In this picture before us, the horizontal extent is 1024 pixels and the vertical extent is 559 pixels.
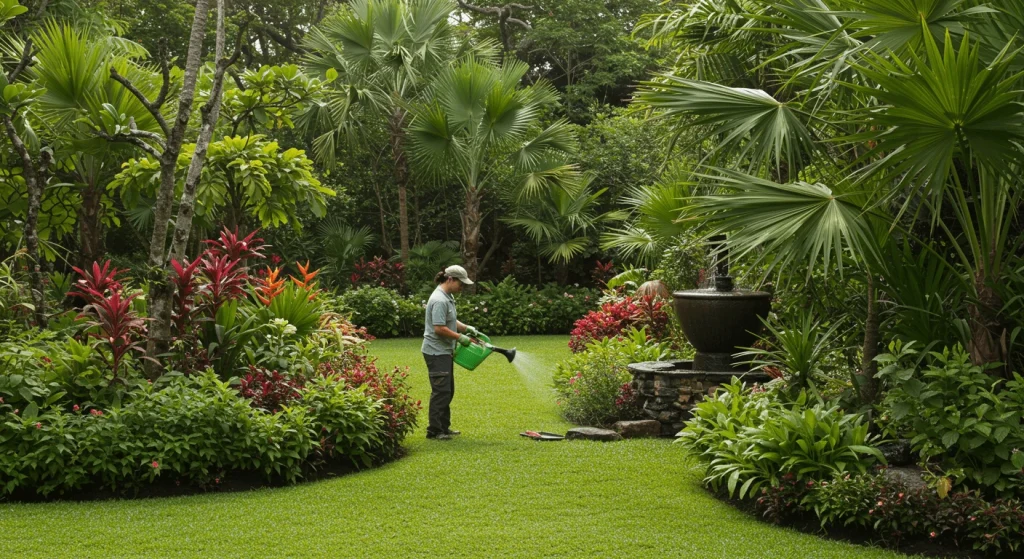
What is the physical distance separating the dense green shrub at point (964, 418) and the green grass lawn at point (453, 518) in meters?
0.72

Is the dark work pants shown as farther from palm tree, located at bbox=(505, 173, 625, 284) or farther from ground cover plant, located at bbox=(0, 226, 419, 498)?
palm tree, located at bbox=(505, 173, 625, 284)

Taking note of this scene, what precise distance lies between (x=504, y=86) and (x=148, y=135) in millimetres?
9388

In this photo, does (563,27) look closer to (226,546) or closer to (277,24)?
(277,24)

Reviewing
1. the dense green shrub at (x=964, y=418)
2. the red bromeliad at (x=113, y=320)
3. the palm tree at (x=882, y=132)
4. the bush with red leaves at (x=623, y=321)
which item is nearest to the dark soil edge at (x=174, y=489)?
the red bromeliad at (x=113, y=320)

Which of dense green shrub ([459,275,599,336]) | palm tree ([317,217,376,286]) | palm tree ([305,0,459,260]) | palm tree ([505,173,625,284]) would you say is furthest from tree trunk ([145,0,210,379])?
palm tree ([317,217,376,286])

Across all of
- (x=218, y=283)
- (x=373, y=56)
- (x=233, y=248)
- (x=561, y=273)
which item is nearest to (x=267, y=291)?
(x=233, y=248)

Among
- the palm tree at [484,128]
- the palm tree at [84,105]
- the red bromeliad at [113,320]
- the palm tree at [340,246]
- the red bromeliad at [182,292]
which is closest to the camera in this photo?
the red bromeliad at [113,320]

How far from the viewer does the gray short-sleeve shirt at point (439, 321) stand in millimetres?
8391

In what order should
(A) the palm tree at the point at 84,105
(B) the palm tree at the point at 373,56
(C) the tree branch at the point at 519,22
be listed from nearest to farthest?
1. (A) the palm tree at the point at 84,105
2. (B) the palm tree at the point at 373,56
3. (C) the tree branch at the point at 519,22

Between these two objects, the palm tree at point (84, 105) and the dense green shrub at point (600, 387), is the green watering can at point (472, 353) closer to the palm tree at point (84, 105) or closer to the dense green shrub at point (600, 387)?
the dense green shrub at point (600, 387)

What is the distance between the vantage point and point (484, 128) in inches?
636

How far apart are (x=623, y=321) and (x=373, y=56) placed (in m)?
7.60

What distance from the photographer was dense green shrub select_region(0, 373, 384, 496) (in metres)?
6.15

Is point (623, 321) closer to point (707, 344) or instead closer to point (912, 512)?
point (707, 344)
